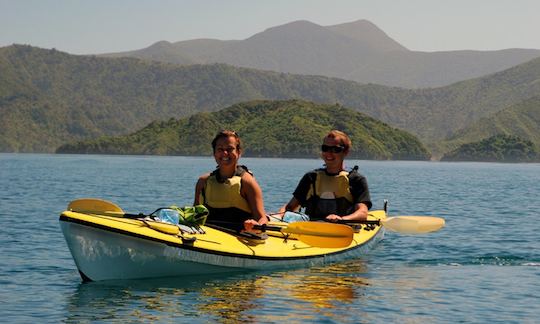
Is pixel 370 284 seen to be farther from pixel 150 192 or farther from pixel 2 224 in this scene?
pixel 150 192

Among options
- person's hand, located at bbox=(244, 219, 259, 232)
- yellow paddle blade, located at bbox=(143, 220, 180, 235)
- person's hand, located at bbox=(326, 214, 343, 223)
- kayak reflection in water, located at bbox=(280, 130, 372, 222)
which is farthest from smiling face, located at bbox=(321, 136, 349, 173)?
yellow paddle blade, located at bbox=(143, 220, 180, 235)

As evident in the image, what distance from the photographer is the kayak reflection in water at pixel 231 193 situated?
13898mm

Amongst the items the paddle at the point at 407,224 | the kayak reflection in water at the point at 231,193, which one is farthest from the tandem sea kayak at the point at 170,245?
the paddle at the point at 407,224

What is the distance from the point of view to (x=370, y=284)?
14992 mm

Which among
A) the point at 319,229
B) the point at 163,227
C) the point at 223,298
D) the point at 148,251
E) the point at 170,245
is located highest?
the point at 163,227

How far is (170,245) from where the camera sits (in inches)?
524

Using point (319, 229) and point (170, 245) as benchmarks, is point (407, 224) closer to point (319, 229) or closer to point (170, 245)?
point (319, 229)

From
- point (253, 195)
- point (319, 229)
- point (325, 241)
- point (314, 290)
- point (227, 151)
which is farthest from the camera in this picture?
point (325, 241)

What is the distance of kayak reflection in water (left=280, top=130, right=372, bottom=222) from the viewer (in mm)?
16133

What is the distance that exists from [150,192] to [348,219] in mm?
37156

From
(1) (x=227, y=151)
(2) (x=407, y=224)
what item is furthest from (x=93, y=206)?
(2) (x=407, y=224)

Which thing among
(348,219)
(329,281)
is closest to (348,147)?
(348,219)

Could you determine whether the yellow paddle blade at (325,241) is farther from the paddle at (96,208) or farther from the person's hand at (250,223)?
the paddle at (96,208)

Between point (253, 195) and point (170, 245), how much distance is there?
1.74 metres
